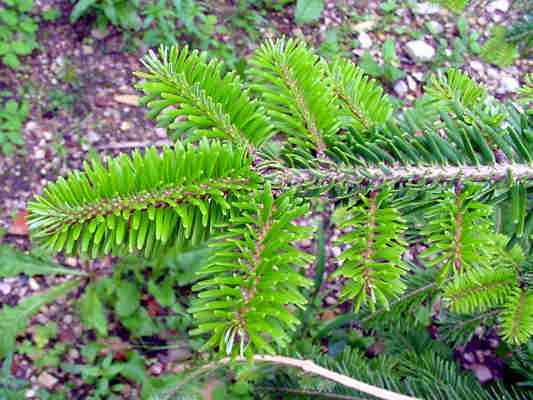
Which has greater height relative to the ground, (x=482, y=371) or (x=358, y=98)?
(x=358, y=98)

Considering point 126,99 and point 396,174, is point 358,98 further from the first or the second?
point 126,99

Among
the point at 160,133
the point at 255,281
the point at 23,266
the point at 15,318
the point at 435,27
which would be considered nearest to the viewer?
the point at 255,281

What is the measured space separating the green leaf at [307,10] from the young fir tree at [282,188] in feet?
7.99

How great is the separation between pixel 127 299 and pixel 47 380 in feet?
1.61

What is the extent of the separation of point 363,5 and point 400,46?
1.37ft

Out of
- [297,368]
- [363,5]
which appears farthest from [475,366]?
[363,5]

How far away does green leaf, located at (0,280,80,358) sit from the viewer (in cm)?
218

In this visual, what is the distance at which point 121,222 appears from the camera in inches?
29.9

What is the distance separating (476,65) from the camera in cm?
339

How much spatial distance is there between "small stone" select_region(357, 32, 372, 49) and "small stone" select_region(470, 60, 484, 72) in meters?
0.72

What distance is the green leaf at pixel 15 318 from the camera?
85.9 inches

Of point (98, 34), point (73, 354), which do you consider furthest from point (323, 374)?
point (98, 34)

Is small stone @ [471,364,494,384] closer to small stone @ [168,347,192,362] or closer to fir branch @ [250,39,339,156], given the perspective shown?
small stone @ [168,347,192,362]

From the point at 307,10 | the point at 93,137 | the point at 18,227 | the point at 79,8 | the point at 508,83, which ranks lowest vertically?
the point at 18,227
